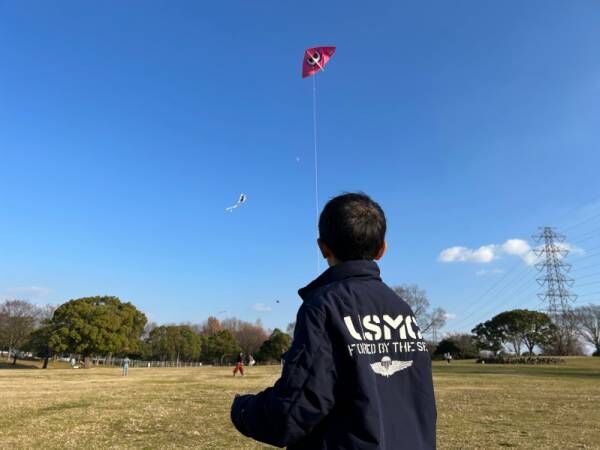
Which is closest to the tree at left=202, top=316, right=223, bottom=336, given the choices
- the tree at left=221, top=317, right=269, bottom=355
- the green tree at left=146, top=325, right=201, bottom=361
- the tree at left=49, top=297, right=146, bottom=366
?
the tree at left=221, top=317, right=269, bottom=355

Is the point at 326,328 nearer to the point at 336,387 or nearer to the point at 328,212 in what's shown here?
the point at 336,387

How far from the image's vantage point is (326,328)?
1896 mm

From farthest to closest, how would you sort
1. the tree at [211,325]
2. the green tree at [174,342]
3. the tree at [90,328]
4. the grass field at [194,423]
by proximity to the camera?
1. the tree at [211,325]
2. the green tree at [174,342]
3. the tree at [90,328]
4. the grass field at [194,423]

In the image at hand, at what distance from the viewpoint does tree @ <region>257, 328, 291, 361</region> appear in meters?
80.2

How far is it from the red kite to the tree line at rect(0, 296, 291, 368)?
173 ft

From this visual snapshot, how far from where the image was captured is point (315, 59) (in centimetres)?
1477

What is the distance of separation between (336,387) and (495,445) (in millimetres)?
8194

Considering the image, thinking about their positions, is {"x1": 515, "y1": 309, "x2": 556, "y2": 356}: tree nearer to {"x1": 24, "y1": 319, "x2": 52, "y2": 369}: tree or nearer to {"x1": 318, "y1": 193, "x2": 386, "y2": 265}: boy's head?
{"x1": 24, "y1": 319, "x2": 52, "y2": 369}: tree

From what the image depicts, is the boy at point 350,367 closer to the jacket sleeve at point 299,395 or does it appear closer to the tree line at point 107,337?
the jacket sleeve at point 299,395

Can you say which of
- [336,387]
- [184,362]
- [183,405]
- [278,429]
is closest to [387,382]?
[336,387]

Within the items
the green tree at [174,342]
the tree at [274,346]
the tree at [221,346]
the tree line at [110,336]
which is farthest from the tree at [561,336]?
the green tree at [174,342]

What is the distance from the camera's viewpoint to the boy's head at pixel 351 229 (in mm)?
2176

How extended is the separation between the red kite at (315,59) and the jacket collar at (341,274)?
13.5 meters

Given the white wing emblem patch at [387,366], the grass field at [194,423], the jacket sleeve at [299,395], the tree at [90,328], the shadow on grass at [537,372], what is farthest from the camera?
the tree at [90,328]
